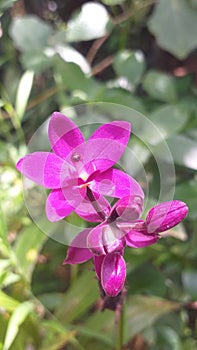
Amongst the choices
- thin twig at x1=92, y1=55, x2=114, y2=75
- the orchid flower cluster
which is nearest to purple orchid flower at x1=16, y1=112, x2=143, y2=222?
the orchid flower cluster

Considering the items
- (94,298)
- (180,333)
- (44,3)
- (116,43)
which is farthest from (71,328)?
(44,3)

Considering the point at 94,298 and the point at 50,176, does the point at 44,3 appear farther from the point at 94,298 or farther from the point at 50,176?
the point at 50,176

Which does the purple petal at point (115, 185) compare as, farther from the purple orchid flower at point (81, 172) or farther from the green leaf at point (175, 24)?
the green leaf at point (175, 24)

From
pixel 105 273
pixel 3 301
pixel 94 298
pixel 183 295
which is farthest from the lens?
pixel 183 295

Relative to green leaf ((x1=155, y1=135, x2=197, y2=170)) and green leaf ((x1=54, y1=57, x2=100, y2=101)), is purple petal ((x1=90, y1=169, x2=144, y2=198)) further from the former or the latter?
green leaf ((x1=54, y1=57, x2=100, y2=101))

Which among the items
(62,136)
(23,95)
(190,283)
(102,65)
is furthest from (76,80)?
(62,136)

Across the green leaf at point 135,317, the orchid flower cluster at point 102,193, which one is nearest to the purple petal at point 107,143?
the orchid flower cluster at point 102,193

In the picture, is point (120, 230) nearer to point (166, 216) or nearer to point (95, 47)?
point (166, 216)

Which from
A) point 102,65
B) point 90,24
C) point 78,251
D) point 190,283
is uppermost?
point 78,251
